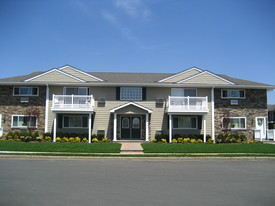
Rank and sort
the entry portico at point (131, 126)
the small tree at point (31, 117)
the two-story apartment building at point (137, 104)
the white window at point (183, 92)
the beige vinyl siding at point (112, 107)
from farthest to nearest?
the white window at point (183, 92) → the entry portico at point (131, 126) → the beige vinyl siding at point (112, 107) → the two-story apartment building at point (137, 104) → the small tree at point (31, 117)

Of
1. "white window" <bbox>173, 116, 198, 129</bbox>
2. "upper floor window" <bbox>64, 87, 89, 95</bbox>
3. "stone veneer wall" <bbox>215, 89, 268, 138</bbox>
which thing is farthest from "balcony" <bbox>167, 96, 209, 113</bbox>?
"upper floor window" <bbox>64, 87, 89, 95</bbox>

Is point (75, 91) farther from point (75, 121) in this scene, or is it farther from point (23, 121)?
point (23, 121)

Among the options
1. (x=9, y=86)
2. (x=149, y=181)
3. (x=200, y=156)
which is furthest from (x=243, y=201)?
(x=9, y=86)

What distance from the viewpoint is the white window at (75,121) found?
22.9 metres

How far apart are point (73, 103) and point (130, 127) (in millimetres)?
5362

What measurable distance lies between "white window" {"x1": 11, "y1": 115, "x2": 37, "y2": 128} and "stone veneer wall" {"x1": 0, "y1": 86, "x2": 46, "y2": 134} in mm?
323

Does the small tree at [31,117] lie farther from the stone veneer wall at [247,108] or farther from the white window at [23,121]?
the stone veneer wall at [247,108]

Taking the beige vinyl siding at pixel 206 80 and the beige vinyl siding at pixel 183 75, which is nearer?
the beige vinyl siding at pixel 206 80

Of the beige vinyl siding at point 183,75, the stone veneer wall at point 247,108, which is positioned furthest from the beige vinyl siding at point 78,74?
the stone veneer wall at point 247,108

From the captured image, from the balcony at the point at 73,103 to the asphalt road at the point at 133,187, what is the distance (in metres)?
11.9

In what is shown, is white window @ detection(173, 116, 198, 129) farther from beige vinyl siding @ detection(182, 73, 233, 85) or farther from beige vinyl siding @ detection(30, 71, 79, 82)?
beige vinyl siding @ detection(30, 71, 79, 82)

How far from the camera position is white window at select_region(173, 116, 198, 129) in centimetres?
2325

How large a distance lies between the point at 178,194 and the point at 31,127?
18955 mm

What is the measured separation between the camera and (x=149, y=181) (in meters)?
7.72
